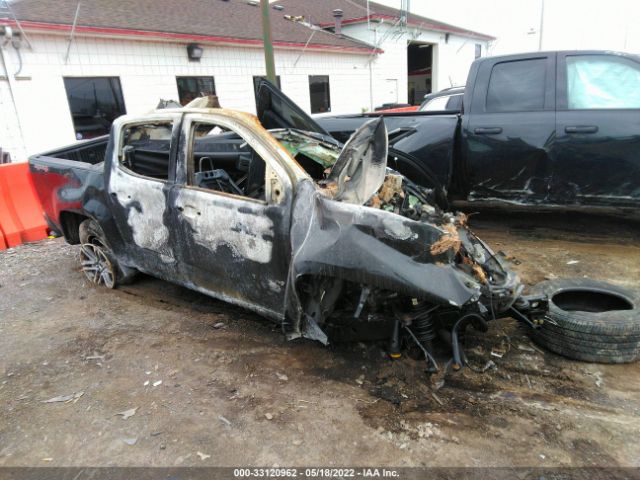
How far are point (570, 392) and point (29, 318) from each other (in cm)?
443

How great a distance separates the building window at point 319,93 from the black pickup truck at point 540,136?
11960 millimetres

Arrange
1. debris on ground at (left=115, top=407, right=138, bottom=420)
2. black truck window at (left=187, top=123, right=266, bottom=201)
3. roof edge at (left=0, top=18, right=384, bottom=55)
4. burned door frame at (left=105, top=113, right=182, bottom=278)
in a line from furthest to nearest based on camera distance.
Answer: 1. roof edge at (left=0, top=18, right=384, bottom=55)
2. burned door frame at (left=105, top=113, right=182, bottom=278)
3. black truck window at (left=187, top=123, right=266, bottom=201)
4. debris on ground at (left=115, top=407, right=138, bottom=420)

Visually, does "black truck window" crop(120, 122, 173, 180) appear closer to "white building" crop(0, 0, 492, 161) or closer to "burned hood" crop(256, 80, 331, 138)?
"white building" crop(0, 0, 492, 161)

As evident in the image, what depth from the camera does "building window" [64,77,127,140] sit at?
10.2 metres

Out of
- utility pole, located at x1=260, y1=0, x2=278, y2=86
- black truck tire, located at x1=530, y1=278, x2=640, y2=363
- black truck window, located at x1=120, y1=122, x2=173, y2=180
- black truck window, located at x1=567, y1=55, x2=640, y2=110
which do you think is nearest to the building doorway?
utility pole, located at x1=260, y1=0, x2=278, y2=86

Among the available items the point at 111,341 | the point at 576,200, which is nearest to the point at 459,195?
the point at 576,200

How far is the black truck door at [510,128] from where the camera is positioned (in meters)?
4.79

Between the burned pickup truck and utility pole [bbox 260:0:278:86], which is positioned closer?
the burned pickup truck

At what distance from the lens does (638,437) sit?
8.04 feet

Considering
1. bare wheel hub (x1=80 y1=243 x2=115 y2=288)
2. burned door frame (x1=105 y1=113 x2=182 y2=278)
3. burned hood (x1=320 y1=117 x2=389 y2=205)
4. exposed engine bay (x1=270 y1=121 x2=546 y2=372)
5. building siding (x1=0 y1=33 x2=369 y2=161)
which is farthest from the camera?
building siding (x1=0 y1=33 x2=369 y2=161)

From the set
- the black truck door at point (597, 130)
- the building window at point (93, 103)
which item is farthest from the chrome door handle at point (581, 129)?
the building window at point (93, 103)

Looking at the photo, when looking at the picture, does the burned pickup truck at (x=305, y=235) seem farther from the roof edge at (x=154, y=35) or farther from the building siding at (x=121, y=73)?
the roof edge at (x=154, y=35)

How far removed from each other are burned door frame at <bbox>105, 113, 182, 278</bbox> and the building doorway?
2383 cm

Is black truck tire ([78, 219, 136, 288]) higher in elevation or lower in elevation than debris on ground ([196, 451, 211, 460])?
higher
